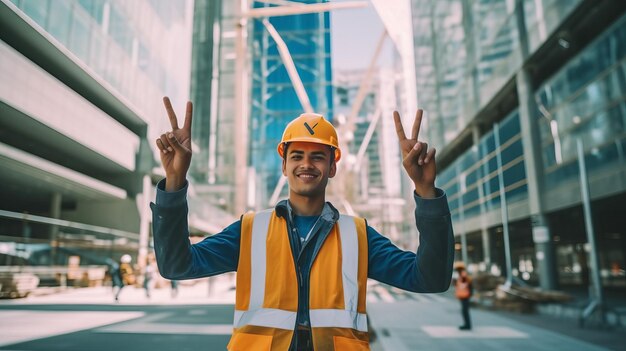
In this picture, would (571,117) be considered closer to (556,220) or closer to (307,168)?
(556,220)

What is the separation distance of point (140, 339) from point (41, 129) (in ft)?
59.6

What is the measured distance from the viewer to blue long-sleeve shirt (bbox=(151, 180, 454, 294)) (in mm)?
1854

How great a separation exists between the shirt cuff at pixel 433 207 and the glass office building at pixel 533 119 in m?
13.8

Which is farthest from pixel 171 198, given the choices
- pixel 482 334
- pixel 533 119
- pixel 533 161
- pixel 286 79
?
pixel 286 79

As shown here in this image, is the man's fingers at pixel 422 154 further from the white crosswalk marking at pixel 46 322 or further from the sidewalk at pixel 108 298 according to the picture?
the sidewalk at pixel 108 298

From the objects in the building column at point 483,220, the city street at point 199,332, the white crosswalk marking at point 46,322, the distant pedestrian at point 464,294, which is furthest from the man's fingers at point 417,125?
the building column at point 483,220

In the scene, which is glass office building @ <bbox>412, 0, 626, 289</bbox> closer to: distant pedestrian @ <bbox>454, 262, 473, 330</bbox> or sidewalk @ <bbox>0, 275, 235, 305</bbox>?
distant pedestrian @ <bbox>454, 262, 473, 330</bbox>

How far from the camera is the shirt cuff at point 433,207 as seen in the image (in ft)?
6.12

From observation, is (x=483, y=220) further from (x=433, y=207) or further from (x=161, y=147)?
(x=161, y=147)

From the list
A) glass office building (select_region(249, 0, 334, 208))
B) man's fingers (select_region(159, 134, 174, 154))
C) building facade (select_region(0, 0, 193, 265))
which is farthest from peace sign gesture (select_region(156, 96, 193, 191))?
glass office building (select_region(249, 0, 334, 208))

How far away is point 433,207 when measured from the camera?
187cm

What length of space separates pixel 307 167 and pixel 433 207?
23.1 inches

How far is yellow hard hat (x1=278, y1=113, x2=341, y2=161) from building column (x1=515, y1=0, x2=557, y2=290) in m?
20.2

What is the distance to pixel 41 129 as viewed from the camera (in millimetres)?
21750
